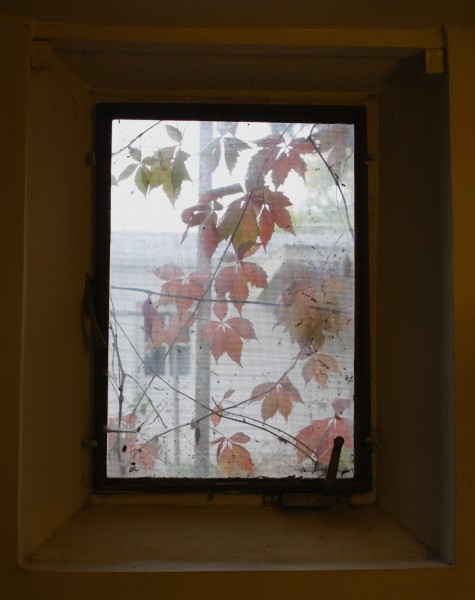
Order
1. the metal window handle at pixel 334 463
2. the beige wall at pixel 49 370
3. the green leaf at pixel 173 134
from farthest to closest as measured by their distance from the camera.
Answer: the green leaf at pixel 173 134 → the metal window handle at pixel 334 463 → the beige wall at pixel 49 370

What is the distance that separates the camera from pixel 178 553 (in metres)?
0.87

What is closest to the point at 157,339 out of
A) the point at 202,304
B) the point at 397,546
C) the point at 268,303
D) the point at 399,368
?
the point at 202,304

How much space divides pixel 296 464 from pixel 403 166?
686 millimetres

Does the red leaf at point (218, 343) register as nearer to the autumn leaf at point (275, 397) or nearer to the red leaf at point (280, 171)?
the autumn leaf at point (275, 397)

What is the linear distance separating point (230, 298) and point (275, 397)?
0.24 metres

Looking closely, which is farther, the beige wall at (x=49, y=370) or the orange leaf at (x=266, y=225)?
the orange leaf at (x=266, y=225)

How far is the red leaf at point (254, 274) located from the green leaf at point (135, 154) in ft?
1.10

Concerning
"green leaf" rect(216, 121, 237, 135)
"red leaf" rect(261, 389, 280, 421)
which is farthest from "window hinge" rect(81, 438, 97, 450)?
"green leaf" rect(216, 121, 237, 135)

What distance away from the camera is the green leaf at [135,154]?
1.05 metres

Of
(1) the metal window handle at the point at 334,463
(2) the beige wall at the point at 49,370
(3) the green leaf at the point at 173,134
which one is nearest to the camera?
(2) the beige wall at the point at 49,370

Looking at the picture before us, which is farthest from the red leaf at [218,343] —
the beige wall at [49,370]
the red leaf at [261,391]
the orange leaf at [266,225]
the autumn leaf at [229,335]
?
the beige wall at [49,370]

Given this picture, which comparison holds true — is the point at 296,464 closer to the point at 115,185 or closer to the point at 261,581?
the point at 261,581

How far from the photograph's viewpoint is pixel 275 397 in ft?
3.40

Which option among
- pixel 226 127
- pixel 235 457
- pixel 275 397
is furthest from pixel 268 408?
pixel 226 127
